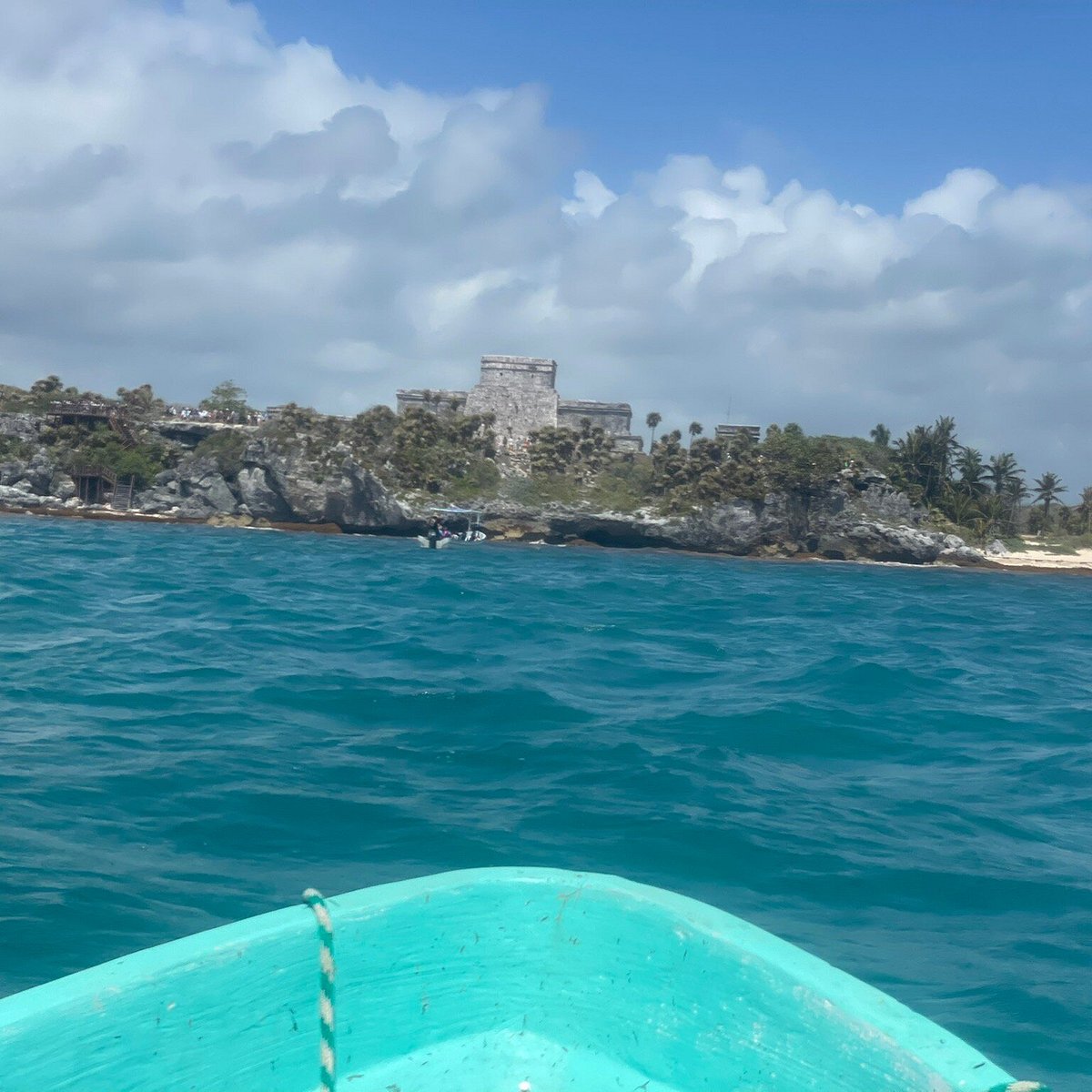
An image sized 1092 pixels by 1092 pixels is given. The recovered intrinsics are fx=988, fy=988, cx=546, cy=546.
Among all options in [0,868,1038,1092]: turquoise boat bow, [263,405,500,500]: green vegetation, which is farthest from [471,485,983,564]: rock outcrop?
[0,868,1038,1092]: turquoise boat bow

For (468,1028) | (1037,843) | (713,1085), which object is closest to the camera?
(713,1085)

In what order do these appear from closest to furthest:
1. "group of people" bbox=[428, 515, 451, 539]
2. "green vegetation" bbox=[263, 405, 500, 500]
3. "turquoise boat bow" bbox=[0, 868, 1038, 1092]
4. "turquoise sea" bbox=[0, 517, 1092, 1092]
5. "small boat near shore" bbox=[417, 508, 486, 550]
A: "turquoise boat bow" bbox=[0, 868, 1038, 1092]
"turquoise sea" bbox=[0, 517, 1092, 1092]
"group of people" bbox=[428, 515, 451, 539]
"small boat near shore" bbox=[417, 508, 486, 550]
"green vegetation" bbox=[263, 405, 500, 500]

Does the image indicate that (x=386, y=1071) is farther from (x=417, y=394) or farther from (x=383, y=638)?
(x=417, y=394)

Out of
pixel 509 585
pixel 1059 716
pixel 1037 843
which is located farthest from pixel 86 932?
pixel 509 585

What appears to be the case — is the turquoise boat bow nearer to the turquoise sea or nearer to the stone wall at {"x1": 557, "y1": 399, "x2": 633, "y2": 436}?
the turquoise sea

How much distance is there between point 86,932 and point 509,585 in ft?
59.0

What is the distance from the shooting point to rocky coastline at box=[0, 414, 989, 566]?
161ft

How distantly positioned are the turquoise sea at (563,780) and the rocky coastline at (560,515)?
116 ft

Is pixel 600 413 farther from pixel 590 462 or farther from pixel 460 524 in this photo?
pixel 460 524

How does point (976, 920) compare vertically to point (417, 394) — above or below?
below

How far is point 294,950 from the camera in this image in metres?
2.56

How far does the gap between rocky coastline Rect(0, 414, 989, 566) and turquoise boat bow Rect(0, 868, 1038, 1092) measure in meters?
46.3

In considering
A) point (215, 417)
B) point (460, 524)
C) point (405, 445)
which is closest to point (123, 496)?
point (215, 417)

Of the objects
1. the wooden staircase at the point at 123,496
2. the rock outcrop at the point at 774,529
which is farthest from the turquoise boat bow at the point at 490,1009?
the wooden staircase at the point at 123,496
